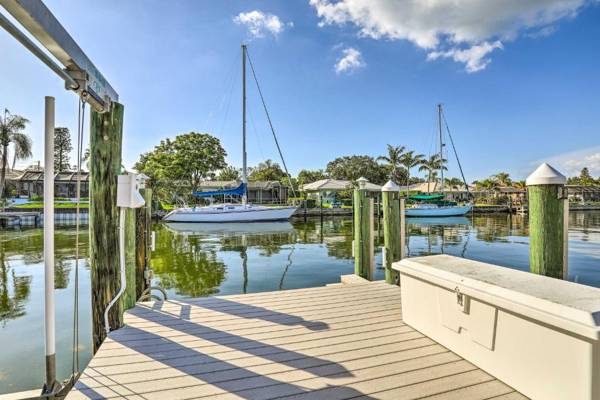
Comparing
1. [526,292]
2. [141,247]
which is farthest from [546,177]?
[141,247]

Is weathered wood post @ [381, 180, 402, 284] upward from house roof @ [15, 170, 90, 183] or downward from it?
downward

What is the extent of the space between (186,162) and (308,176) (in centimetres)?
2338

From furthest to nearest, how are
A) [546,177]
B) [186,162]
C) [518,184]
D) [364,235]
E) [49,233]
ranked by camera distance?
[518,184], [186,162], [364,235], [546,177], [49,233]

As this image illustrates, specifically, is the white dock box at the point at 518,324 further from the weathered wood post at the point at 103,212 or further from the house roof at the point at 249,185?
the house roof at the point at 249,185

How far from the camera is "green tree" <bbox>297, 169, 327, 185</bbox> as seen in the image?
164ft

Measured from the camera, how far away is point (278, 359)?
224cm

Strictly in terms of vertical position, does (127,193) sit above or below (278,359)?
above

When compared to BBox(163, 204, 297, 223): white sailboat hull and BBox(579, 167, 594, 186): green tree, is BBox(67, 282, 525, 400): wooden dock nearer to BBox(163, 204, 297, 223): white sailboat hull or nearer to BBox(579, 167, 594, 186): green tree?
BBox(163, 204, 297, 223): white sailboat hull

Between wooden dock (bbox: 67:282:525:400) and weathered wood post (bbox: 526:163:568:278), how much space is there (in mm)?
959

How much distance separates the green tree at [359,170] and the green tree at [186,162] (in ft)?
74.2

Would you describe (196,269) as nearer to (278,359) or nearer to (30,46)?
(278,359)

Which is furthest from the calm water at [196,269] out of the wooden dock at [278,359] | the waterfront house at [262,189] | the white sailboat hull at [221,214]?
the waterfront house at [262,189]

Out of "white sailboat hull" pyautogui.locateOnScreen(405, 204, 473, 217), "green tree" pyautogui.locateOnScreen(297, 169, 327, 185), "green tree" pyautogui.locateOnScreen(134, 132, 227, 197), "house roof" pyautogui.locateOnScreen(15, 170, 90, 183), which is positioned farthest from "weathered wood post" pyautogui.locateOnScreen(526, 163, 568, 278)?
"green tree" pyautogui.locateOnScreen(297, 169, 327, 185)

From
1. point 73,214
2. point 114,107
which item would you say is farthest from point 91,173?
point 73,214
